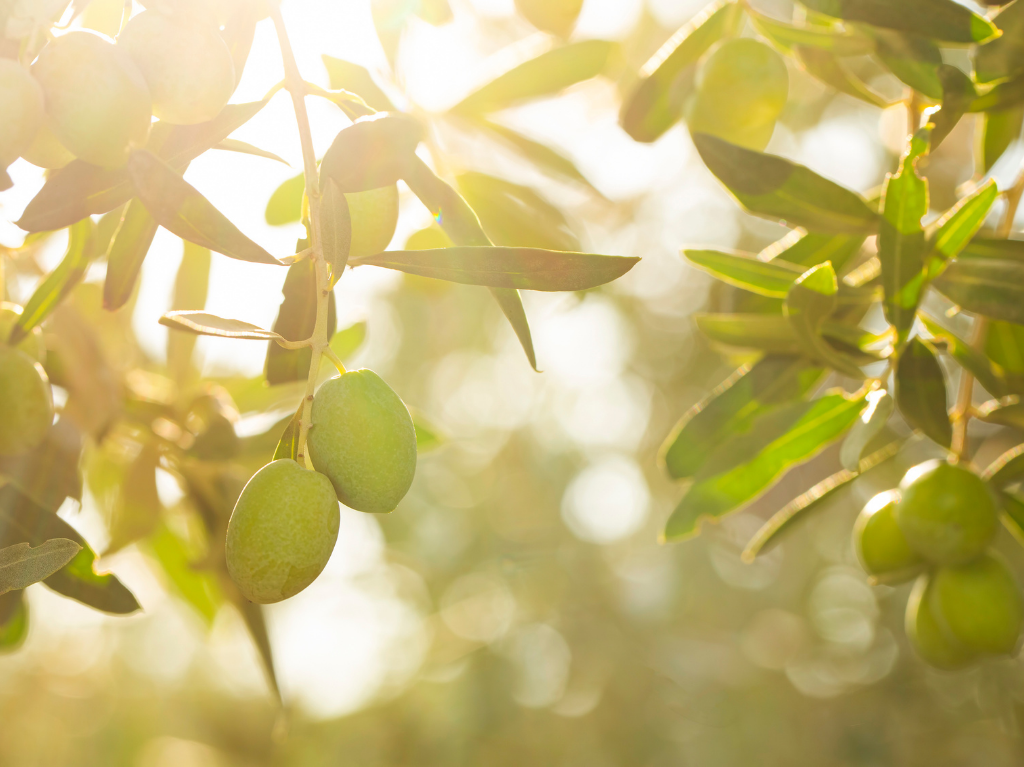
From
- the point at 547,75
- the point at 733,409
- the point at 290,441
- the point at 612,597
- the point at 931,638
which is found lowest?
the point at 612,597

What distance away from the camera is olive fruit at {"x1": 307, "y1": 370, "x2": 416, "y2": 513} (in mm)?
519

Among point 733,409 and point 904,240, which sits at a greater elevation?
point 904,240

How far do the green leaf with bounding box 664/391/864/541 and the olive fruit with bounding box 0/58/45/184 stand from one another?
2.67 ft

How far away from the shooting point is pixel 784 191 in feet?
2.75

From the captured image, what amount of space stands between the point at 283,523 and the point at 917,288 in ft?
2.29

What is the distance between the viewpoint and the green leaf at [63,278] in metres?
0.75

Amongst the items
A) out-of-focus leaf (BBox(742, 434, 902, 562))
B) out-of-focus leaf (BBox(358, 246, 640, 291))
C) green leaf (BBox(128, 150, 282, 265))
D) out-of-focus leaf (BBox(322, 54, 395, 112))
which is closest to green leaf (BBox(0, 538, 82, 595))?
green leaf (BBox(128, 150, 282, 265))

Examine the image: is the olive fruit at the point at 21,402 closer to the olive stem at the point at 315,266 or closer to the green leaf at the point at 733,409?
the olive stem at the point at 315,266

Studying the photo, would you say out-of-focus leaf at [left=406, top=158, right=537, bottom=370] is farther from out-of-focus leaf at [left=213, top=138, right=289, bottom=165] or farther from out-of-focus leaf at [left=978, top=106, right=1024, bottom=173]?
out-of-focus leaf at [left=978, top=106, right=1024, bottom=173]

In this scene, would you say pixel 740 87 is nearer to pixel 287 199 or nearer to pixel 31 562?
pixel 287 199

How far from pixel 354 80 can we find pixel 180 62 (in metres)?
0.35

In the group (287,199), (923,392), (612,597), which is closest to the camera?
(923,392)

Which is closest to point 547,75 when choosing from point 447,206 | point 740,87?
point 740,87

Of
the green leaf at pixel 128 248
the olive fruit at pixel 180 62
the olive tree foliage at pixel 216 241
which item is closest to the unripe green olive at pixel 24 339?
the olive tree foliage at pixel 216 241
